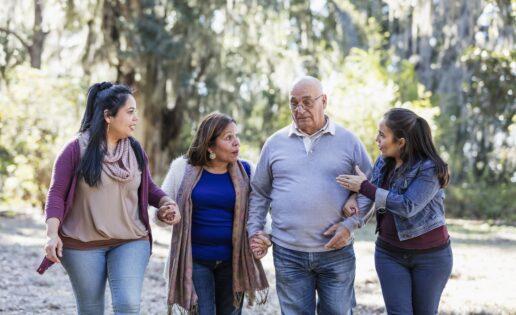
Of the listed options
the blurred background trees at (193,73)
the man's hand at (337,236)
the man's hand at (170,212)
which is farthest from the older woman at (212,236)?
the blurred background trees at (193,73)

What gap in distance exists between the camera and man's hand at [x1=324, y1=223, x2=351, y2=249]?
403 centimetres

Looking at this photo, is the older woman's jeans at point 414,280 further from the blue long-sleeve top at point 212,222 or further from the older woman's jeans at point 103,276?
the older woman's jeans at point 103,276

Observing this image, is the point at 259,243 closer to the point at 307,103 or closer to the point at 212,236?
the point at 212,236

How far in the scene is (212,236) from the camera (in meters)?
4.28

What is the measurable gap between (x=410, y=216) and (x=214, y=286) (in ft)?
3.91

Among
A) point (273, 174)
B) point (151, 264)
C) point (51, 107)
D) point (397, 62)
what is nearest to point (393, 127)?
point (273, 174)

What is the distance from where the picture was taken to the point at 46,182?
52.4 feet

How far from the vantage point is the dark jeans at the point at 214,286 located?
14.0ft

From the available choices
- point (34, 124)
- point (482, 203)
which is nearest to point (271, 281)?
point (34, 124)

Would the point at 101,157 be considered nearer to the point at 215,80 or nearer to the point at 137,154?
the point at 137,154

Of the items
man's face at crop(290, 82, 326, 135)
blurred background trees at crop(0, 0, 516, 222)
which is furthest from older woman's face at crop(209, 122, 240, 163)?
blurred background trees at crop(0, 0, 516, 222)

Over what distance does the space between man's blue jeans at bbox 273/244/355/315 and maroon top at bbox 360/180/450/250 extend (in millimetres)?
227

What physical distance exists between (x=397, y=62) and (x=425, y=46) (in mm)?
1392

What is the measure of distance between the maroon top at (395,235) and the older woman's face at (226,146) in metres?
0.78
